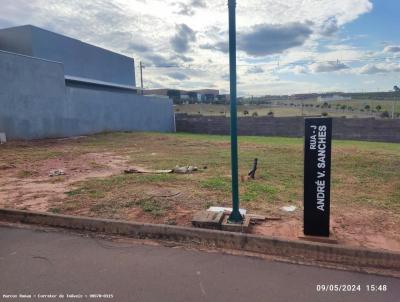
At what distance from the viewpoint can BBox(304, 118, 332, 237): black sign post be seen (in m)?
3.93

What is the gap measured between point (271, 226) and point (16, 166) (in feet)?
29.1

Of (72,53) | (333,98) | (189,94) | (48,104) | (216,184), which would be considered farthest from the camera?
(189,94)

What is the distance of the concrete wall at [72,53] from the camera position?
2289 cm

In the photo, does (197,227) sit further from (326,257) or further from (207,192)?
(207,192)

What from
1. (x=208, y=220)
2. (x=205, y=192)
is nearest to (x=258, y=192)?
(x=205, y=192)

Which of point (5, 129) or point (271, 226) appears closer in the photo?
point (271, 226)

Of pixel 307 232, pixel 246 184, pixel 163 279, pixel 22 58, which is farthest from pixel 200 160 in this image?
pixel 22 58

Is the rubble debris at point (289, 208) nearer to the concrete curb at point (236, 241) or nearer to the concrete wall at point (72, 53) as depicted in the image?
the concrete curb at point (236, 241)

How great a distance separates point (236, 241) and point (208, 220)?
0.56 metres

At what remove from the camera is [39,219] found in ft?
16.6

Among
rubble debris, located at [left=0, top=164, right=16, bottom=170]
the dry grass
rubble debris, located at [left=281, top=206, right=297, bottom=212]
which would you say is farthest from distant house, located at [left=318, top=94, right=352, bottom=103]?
rubble debris, located at [left=281, top=206, right=297, bottom=212]

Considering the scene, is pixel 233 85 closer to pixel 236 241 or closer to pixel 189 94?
pixel 236 241

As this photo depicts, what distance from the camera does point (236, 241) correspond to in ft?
13.6

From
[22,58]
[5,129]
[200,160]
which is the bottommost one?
[200,160]
